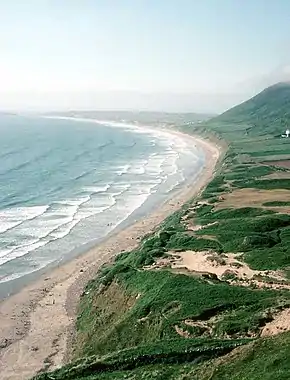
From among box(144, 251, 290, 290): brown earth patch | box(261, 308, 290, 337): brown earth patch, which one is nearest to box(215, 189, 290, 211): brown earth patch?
box(144, 251, 290, 290): brown earth patch

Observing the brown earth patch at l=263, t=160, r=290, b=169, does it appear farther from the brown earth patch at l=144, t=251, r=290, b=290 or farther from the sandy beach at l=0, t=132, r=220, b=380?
the brown earth patch at l=144, t=251, r=290, b=290

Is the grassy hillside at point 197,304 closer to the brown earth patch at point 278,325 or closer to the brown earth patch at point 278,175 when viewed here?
the brown earth patch at point 278,325

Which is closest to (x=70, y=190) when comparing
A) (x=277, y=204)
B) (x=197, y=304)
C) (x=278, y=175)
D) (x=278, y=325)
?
(x=278, y=175)

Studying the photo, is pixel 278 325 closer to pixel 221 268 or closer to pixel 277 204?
pixel 221 268

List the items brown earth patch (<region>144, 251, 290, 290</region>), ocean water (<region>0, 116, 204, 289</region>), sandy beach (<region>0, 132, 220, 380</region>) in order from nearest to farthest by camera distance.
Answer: sandy beach (<region>0, 132, 220, 380</region>) → brown earth patch (<region>144, 251, 290, 290</region>) → ocean water (<region>0, 116, 204, 289</region>)

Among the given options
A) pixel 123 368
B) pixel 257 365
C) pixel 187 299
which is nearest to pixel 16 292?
pixel 187 299
